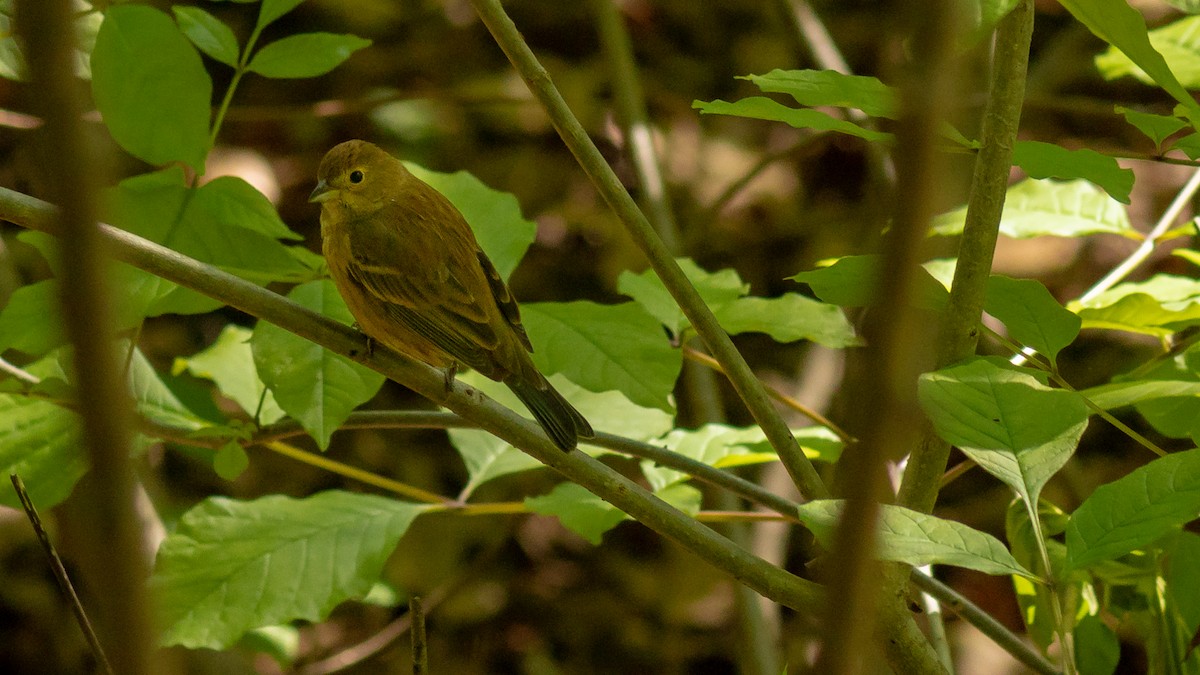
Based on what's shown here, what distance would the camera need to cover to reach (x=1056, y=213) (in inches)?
91.2

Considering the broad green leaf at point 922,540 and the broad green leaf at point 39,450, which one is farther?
the broad green leaf at point 39,450

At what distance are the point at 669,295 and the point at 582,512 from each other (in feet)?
1.49

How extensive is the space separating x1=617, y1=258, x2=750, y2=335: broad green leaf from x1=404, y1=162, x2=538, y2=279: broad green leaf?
0.22 m

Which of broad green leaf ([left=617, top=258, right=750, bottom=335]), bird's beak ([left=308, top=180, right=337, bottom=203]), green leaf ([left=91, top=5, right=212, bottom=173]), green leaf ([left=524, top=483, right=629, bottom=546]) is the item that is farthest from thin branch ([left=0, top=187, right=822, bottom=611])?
bird's beak ([left=308, top=180, right=337, bottom=203])

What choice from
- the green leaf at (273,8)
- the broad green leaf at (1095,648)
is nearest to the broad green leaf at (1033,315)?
the broad green leaf at (1095,648)

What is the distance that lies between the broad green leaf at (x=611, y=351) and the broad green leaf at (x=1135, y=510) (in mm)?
727

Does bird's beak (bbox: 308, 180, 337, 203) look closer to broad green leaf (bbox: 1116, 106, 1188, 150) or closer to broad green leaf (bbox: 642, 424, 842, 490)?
broad green leaf (bbox: 642, 424, 842, 490)

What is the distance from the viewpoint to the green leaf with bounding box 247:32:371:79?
192cm

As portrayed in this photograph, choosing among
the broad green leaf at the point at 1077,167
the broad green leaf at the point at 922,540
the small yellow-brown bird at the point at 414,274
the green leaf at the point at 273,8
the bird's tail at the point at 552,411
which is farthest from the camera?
the small yellow-brown bird at the point at 414,274

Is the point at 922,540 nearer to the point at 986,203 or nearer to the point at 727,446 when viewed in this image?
the point at 986,203

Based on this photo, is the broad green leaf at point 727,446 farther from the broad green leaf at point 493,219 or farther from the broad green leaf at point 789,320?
the broad green leaf at point 493,219

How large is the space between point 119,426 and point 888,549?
875 mm

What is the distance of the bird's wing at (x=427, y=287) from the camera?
9.12ft

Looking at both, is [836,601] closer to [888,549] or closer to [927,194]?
[927,194]
